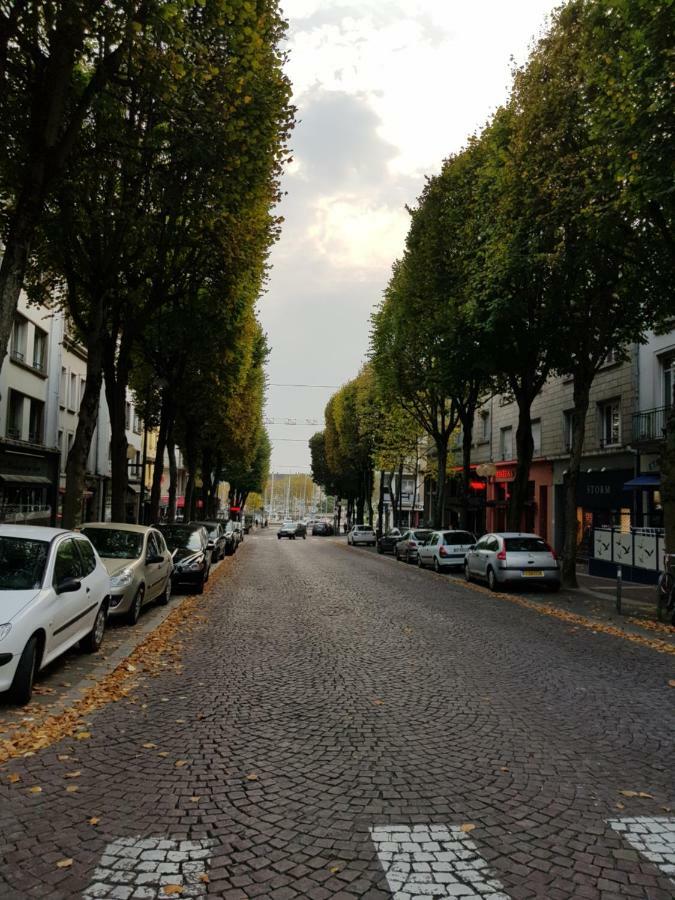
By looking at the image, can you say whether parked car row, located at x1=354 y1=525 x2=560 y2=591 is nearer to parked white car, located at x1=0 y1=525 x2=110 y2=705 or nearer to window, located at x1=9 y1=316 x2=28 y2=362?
parked white car, located at x1=0 y1=525 x2=110 y2=705

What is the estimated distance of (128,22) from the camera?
28.8ft

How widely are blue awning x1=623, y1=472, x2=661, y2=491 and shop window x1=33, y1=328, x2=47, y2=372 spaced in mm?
23293

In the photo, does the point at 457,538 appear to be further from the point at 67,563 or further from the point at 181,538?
the point at 67,563

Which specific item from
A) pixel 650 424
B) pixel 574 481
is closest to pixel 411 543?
pixel 650 424

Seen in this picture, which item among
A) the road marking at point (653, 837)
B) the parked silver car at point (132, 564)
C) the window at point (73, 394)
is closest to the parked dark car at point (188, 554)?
the parked silver car at point (132, 564)

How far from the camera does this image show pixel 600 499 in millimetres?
26250

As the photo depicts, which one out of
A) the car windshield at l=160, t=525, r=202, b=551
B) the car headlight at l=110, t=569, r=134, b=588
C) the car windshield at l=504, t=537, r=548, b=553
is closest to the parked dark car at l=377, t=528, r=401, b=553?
the car windshield at l=504, t=537, r=548, b=553

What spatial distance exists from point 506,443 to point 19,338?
79.3 feet

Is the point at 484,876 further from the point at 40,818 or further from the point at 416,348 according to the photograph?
the point at 416,348

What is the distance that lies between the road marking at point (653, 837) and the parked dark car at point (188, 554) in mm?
12320

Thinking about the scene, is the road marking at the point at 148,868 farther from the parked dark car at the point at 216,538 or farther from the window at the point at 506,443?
the window at the point at 506,443

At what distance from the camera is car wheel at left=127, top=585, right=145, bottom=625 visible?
10.6m

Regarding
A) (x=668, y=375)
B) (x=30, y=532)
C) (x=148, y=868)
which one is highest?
(x=668, y=375)

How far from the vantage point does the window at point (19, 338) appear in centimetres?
2677
